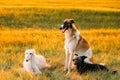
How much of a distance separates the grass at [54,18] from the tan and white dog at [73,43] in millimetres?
16077

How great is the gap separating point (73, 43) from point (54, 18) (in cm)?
2081

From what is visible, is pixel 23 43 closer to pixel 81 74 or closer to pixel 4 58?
pixel 4 58

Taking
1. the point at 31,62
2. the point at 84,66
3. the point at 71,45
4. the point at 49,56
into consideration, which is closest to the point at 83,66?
the point at 84,66

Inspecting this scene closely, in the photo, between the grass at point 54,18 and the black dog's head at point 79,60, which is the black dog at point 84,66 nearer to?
the black dog's head at point 79,60

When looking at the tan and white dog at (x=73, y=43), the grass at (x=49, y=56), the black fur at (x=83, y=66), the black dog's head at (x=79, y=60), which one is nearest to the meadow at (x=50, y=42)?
the grass at (x=49, y=56)

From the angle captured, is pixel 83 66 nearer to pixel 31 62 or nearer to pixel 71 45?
pixel 71 45

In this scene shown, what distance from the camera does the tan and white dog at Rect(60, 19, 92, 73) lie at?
10.7 metres

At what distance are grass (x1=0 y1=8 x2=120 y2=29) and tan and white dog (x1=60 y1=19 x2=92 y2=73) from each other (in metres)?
16.1

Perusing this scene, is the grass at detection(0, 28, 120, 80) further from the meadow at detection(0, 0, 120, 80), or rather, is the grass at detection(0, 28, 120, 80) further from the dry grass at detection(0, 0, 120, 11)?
the dry grass at detection(0, 0, 120, 11)

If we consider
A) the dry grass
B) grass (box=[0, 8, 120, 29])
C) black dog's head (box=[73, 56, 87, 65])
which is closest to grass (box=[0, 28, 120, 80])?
black dog's head (box=[73, 56, 87, 65])

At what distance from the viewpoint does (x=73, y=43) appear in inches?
427

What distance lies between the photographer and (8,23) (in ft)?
90.4

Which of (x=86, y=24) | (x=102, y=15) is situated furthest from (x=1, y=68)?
(x=102, y=15)

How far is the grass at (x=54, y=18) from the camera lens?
28.2m
